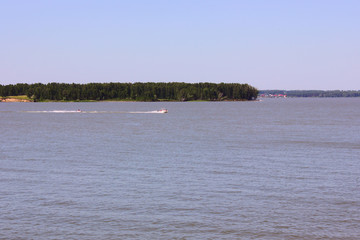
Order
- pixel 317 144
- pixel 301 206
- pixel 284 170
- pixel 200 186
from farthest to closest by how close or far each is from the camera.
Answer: pixel 317 144
pixel 284 170
pixel 200 186
pixel 301 206

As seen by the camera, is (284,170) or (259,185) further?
(284,170)

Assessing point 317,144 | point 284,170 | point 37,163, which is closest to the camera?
point 284,170

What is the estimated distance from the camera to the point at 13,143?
70.1m

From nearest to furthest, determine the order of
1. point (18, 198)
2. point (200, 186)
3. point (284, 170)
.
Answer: point (18, 198), point (200, 186), point (284, 170)

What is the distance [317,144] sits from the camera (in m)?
66.9

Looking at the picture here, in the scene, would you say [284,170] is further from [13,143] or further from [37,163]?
[13,143]

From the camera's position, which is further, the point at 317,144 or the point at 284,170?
the point at 317,144

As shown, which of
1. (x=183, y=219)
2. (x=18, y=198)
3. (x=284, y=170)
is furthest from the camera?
(x=284, y=170)

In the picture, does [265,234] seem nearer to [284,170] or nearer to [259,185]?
[259,185]

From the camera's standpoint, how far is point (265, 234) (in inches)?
938

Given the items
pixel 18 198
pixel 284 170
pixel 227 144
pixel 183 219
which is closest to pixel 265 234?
pixel 183 219

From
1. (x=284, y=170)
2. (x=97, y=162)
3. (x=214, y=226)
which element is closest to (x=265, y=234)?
(x=214, y=226)

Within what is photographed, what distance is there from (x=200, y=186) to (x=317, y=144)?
36187 mm

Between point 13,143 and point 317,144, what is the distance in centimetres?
4185
